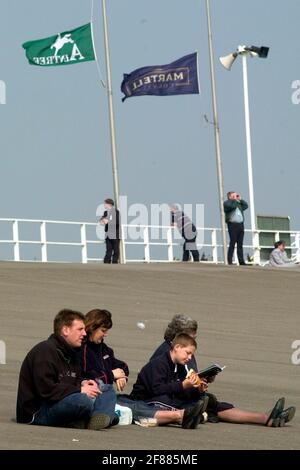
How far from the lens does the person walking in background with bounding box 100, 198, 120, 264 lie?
36.9 m

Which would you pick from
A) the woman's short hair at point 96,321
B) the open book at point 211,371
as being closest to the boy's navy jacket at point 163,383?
the open book at point 211,371

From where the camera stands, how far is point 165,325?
2484 cm

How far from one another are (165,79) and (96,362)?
28.0 meters

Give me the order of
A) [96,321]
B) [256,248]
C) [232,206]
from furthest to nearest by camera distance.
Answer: [256,248], [232,206], [96,321]

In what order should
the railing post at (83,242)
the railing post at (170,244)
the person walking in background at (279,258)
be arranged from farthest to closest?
1. the person walking in background at (279,258)
2. the railing post at (170,244)
3. the railing post at (83,242)

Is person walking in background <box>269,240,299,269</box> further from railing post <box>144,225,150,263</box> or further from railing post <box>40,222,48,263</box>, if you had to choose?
railing post <box>40,222,48,263</box>

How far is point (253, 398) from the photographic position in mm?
17062

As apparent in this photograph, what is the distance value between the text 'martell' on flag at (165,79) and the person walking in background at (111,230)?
4562 mm

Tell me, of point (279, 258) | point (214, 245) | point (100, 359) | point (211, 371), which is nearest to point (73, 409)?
point (100, 359)

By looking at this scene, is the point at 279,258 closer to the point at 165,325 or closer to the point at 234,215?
the point at 234,215

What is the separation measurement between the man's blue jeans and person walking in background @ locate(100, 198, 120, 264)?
2333 centimetres

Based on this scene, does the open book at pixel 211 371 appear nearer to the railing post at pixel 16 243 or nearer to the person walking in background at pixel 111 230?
the railing post at pixel 16 243

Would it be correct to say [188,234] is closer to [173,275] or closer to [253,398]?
[173,275]

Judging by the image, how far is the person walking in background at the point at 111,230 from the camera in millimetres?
36906
